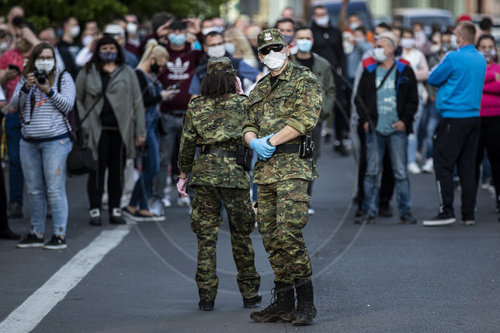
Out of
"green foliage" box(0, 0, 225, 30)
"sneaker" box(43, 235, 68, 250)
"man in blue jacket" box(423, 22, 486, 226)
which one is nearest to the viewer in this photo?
"sneaker" box(43, 235, 68, 250)

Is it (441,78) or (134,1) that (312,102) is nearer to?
(441,78)

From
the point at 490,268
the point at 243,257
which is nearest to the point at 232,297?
the point at 243,257

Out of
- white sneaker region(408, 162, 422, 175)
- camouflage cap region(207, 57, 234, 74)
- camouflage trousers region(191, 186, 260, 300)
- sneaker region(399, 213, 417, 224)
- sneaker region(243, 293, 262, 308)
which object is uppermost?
camouflage cap region(207, 57, 234, 74)

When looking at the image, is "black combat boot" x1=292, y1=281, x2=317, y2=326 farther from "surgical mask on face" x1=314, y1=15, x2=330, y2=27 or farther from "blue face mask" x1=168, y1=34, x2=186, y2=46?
"surgical mask on face" x1=314, y1=15, x2=330, y2=27

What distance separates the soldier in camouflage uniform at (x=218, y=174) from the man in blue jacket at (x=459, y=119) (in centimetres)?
411

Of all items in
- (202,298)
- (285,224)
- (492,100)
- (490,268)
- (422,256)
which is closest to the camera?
(285,224)

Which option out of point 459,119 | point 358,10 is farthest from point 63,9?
point 459,119

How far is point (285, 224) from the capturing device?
6555mm

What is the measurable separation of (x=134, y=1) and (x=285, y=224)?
2171 cm

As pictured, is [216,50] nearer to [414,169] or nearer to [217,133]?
[217,133]

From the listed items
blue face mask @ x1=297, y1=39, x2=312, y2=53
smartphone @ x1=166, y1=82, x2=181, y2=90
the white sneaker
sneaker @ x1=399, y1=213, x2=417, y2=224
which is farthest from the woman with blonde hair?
the white sneaker

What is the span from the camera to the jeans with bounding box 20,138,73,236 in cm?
959

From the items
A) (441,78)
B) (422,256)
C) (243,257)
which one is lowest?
(422,256)

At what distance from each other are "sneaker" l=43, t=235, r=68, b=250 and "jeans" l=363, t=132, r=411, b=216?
3.46m
